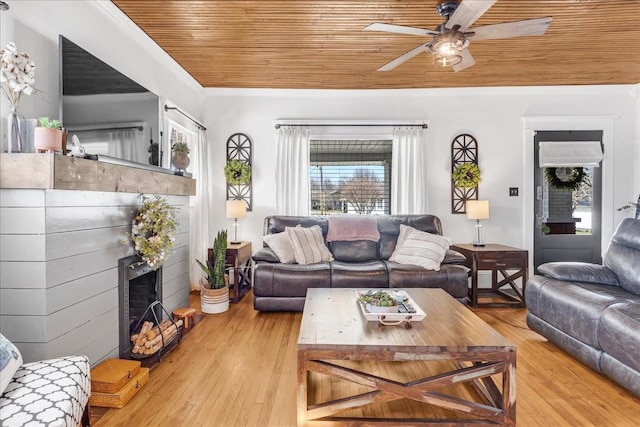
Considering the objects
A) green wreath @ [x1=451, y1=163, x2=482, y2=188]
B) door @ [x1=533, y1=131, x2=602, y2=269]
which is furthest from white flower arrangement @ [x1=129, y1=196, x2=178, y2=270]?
door @ [x1=533, y1=131, x2=602, y2=269]

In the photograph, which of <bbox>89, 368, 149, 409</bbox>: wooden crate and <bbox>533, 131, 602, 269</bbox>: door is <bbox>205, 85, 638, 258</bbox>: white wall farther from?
<bbox>89, 368, 149, 409</bbox>: wooden crate

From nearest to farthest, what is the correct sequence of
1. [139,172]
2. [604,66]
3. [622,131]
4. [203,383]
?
[203,383] → [139,172] → [604,66] → [622,131]

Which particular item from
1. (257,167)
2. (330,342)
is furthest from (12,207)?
(257,167)

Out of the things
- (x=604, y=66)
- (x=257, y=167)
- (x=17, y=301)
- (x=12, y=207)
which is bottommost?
(x=17, y=301)

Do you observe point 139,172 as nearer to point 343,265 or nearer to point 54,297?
point 54,297

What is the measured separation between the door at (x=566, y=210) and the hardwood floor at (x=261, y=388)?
7.15 ft

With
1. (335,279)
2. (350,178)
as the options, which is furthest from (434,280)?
(350,178)

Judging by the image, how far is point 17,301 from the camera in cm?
179

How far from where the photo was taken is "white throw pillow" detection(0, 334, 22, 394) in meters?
1.30

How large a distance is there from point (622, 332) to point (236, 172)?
4027 millimetres

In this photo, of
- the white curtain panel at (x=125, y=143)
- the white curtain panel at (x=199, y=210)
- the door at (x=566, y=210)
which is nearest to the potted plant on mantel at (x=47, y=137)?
the white curtain panel at (x=125, y=143)

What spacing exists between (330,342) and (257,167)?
A: 11.1 ft

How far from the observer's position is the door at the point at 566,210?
4578 mm

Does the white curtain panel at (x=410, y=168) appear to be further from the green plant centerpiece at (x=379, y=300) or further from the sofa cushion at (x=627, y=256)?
the green plant centerpiece at (x=379, y=300)
